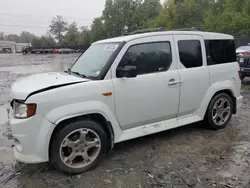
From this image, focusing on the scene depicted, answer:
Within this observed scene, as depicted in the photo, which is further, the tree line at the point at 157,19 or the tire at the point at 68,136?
the tree line at the point at 157,19

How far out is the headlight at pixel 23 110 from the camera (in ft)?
9.91

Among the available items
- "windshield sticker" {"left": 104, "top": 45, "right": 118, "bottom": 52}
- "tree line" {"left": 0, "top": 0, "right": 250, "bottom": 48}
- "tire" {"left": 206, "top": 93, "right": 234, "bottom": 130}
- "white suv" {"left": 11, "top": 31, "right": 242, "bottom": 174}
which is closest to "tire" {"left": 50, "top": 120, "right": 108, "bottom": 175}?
"white suv" {"left": 11, "top": 31, "right": 242, "bottom": 174}

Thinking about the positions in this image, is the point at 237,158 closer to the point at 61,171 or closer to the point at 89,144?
the point at 89,144

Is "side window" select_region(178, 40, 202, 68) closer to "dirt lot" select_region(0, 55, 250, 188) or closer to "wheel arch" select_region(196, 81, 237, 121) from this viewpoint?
"wheel arch" select_region(196, 81, 237, 121)

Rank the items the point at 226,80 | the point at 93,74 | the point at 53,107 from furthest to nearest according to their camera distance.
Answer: the point at 226,80
the point at 93,74
the point at 53,107

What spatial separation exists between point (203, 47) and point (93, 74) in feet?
7.15

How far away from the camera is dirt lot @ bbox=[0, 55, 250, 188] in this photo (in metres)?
3.16

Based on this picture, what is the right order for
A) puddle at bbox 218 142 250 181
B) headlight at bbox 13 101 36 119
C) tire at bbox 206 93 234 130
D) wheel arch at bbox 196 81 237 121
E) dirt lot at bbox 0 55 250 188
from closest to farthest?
headlight at bbox 13 101 36 119, dirt lot at bbox 0 55 250 188, puddle at bbox 218 142 250 181, wheel arch at bbox 196 81 237 121, tire at bbox 206 93 234 130

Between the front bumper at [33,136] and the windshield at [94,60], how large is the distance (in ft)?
3.41

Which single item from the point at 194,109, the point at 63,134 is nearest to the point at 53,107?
the point at 63,134

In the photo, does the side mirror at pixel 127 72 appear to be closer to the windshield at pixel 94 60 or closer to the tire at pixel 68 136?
the windshield at pixel 94 60

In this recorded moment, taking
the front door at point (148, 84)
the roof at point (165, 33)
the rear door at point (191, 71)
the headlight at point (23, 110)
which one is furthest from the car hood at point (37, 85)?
the rear door at point (191, 71)

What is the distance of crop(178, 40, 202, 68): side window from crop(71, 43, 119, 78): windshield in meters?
1.22

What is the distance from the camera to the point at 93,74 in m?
3.67
